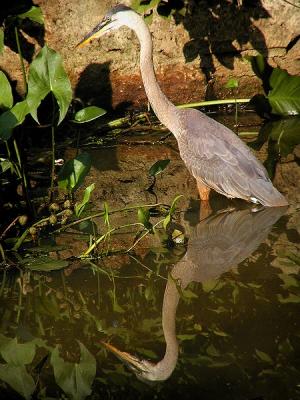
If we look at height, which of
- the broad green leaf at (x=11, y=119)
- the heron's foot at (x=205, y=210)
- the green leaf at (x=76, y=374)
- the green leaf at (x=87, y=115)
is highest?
the broad green leaf at (x=11, y=119)

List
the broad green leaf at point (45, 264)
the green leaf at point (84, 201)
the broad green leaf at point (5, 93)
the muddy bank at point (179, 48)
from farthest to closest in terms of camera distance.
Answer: the muddy bank at point (179, 48) → the broad green leaf at point (5, 93) → the green leaf at point (84, 201) → the broad green leaf at point (45, 264)

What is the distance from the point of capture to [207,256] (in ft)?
14.8

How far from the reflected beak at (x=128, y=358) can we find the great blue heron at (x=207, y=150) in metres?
2.03

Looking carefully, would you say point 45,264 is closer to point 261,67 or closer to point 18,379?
point 18,379

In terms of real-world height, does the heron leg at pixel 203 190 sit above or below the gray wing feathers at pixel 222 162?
below

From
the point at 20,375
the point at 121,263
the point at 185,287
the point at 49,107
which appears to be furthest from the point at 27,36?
the point at 20,375

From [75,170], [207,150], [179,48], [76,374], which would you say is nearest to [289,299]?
[76,374]

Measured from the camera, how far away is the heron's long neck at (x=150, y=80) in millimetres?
5750

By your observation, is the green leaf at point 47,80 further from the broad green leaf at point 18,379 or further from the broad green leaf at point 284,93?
the broad green leaf at point 284,93

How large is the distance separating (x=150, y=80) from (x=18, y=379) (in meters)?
3.15

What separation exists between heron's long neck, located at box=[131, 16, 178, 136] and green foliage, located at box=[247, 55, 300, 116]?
2.74 feet

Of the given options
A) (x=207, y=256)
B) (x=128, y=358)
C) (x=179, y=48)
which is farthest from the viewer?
(x=179, y=48)

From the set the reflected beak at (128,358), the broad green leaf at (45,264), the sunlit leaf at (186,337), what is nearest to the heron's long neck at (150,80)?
the broad green leaf at (45,264)

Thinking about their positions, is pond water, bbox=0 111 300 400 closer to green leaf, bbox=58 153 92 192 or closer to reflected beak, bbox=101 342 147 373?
reflected beak, bbox=101 342 147 373
